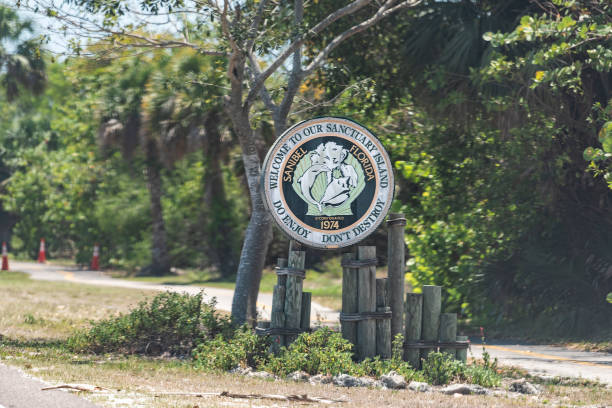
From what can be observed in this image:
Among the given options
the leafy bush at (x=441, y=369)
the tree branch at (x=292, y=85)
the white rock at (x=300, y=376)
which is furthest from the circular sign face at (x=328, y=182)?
the tree branch at (x=292, y=85)

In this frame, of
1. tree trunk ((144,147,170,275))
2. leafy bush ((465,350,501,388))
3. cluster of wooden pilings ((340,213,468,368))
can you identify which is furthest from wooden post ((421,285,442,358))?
tree trunk ((144,147,170,275))

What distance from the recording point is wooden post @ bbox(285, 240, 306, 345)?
9.36m

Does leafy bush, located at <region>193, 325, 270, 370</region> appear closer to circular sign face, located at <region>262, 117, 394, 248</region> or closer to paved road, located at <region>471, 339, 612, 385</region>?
circular sign face, located at <region>262, 117, 394, 248</region>

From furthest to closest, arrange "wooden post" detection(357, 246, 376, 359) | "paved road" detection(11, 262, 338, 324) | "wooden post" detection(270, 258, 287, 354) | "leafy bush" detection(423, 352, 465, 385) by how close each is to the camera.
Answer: "paved road" detection(11, 262, 338, 324)
"wooden post" detection(270, 258, 287, 354)
"wooden post" detection(357, 246, 376, 359)
"leafy bush" detection(423, 352, 465, 385)

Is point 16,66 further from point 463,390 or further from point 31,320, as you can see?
point 463,390

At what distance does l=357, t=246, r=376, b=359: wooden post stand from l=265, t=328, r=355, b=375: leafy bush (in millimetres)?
164

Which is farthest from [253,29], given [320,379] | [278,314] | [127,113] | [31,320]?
[127,113]

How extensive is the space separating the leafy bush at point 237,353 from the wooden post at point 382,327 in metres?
1.28

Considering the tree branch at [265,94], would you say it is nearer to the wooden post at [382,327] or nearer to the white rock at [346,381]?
the wooden post at [382,327]

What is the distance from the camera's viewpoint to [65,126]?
35.4m

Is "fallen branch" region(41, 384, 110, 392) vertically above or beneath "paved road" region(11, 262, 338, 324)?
beneath

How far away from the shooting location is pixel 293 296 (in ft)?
30.8

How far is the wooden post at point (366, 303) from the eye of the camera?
9.11 meters

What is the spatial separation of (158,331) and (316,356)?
2.87 metres
